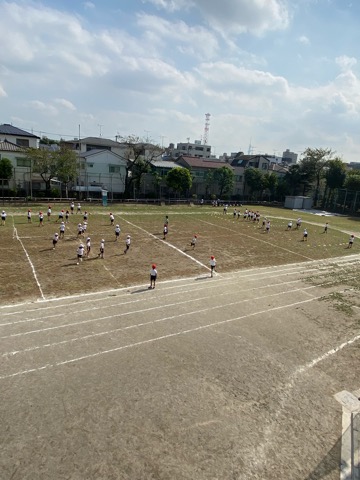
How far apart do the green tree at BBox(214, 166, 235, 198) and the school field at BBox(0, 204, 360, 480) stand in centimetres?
4209

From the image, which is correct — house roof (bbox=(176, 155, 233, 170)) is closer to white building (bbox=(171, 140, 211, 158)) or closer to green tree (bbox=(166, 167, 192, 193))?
green tree (bbox=(166, 167, 192, 193))

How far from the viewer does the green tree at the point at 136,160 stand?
55.6 m

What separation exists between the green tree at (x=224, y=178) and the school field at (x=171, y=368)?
4209cm

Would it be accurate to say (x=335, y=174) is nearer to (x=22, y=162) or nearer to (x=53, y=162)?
(x=53, y=162)

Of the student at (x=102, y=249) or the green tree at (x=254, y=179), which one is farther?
the green tree at (x=254, y=179)

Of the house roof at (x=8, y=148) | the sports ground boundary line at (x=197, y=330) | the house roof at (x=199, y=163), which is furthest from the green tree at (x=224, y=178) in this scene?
the sports ground boundary line at (x=197, y=330)

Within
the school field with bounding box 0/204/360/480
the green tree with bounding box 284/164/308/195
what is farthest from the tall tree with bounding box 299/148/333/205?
the school field with bounding box 0/204/360/480

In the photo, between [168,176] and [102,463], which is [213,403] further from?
[168,176]

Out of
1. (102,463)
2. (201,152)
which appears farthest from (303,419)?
(201,152)

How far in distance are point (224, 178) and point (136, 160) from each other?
1746 cm

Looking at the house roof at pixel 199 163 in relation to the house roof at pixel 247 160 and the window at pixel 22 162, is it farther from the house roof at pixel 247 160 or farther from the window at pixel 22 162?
the window at pixel 22 162

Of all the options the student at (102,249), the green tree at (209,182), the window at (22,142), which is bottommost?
the student at (102,249)

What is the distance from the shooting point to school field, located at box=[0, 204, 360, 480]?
7.39 metres

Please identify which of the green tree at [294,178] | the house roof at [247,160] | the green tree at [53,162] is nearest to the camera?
the green tree at [53,162]
